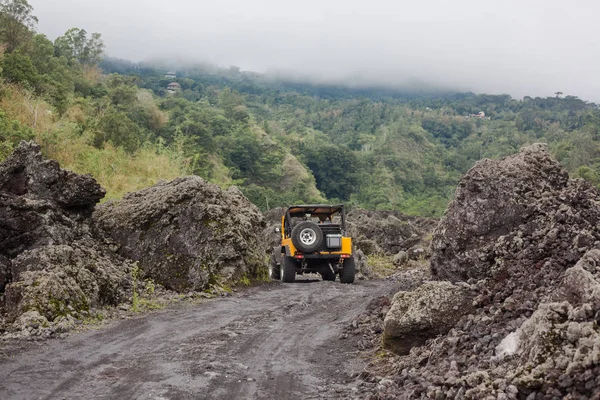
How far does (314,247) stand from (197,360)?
966 cm

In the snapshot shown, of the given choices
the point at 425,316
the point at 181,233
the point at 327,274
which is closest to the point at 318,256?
the point at 327,274

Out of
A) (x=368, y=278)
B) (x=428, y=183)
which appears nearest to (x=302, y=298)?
(x=368, y=278)

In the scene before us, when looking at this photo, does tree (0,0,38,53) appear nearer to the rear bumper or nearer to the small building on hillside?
the rear bumper

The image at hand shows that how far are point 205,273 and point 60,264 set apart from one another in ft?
12.9

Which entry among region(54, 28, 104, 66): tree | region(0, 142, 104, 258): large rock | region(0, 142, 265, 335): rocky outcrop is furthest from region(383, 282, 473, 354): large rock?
region(54, 28, 104, 66): tree

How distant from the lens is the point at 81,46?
180 ft

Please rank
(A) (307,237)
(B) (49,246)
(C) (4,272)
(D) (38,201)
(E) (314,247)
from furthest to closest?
(A) (307,237)
(E) (314,247)
(D) (38,201)
(B) (49,246)
(C) (4,272)

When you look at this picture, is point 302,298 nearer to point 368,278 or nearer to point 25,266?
point 25,266

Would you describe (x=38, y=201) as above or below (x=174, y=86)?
below

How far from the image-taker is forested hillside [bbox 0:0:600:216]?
24844 millimetres

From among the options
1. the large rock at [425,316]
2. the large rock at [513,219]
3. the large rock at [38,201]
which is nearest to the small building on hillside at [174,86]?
the large rock at [38,201]

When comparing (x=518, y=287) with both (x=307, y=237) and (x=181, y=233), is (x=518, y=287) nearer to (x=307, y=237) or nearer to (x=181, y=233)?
(x=181, y=233)

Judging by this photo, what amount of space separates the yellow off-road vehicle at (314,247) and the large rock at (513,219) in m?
7.14

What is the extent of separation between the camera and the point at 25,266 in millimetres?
10156
